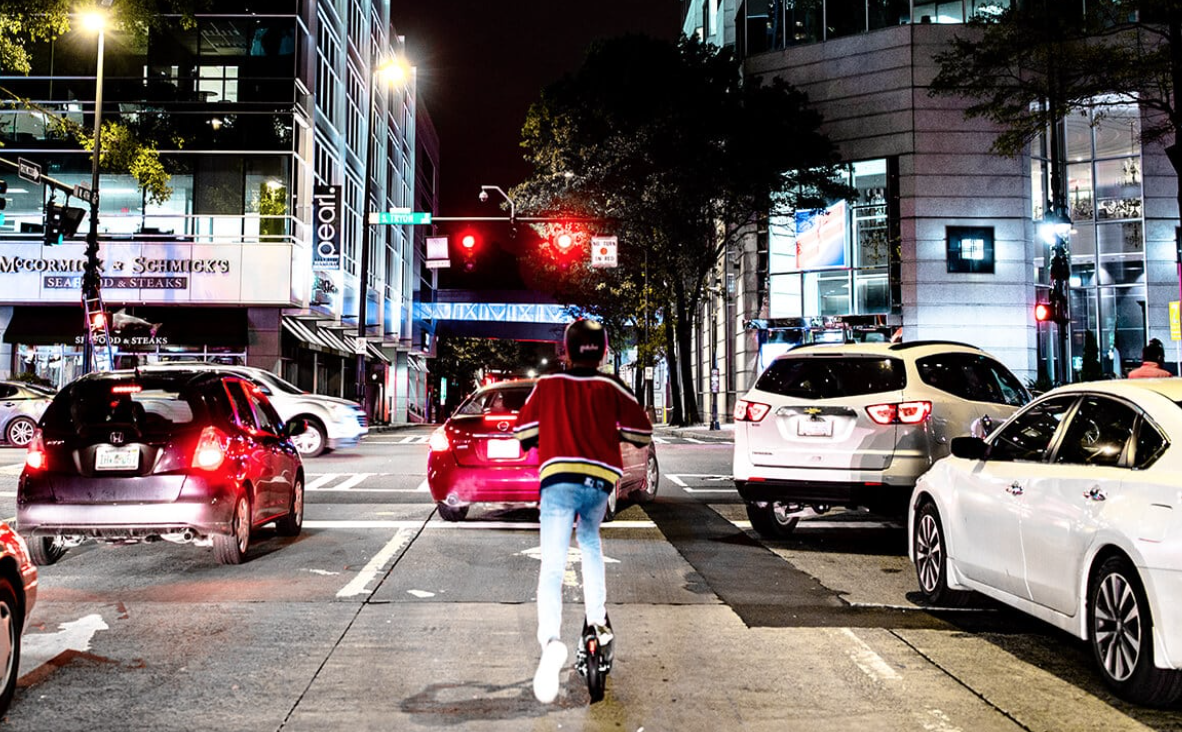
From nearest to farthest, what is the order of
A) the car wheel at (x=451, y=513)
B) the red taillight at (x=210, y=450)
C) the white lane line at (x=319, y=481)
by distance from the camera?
the red taillight at (x=210, y=450) → the car wheel at (x=451, y=513) → the white lane line at (x=319, y=481)

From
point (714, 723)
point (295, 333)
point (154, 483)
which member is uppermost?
point (295, 333)

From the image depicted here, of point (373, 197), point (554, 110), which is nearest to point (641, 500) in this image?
point (554, 110)

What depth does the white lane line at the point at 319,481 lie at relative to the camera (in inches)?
603

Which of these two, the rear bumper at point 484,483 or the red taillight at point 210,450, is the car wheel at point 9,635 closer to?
the red taillight at point 210,450

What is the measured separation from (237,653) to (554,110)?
3433cm

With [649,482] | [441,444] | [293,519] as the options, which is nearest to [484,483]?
[441,444]

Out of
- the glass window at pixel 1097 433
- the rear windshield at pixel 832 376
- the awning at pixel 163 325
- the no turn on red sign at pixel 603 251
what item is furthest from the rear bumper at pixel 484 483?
the awning at pixel 163 325

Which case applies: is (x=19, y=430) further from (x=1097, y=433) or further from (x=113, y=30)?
(x=1097, y=433)

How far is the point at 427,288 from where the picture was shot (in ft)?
249

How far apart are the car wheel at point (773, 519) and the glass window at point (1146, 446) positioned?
554cm

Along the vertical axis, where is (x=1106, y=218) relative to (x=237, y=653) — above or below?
above

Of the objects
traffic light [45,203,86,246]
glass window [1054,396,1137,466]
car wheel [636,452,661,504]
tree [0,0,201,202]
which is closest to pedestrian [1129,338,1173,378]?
glass window [1054,396,1137,466]

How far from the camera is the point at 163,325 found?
33688 millimetres

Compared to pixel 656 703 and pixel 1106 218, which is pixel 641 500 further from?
pixel 1106 218
